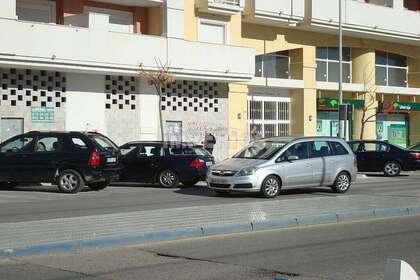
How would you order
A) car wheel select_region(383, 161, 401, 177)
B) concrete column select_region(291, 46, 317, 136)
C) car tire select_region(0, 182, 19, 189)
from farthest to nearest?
concrete column select_region(291, 46, 317, 136) → car wheel select_region(383, 161, 401, 177) → car tire select_region(0, 182, 19, 189)

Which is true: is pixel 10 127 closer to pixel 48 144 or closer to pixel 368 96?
pixel 48 144

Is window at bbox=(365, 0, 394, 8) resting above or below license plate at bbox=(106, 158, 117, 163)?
above

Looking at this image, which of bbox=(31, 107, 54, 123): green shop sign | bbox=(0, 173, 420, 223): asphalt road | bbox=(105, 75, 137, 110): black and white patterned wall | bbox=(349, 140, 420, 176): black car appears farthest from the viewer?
bbox=(105, 75, 137, 110): black and white patterned wall

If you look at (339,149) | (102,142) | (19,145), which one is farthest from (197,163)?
(19,145)

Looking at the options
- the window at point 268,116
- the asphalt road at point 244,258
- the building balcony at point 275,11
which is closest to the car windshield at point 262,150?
the asphalt road at point 244,258

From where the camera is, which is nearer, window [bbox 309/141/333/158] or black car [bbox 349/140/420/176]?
window [bbox 309/141/333/158]

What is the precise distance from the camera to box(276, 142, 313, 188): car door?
18.5m

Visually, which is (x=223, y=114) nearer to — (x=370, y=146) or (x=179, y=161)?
(x=370, y=146)

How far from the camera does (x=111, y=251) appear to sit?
33.0 ft

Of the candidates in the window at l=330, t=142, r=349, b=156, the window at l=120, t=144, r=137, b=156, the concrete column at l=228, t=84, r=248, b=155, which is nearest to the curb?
the window at l=330, t=142, r=349, b=156

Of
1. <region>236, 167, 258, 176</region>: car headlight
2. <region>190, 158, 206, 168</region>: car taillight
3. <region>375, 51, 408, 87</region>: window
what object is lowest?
<region>236, 167, 258, 176</region>: car headlight

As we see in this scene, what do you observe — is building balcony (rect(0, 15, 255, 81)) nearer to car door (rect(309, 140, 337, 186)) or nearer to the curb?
car door (rect(309, 140, 337, 186))

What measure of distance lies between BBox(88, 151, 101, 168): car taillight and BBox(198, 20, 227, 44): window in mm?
13357

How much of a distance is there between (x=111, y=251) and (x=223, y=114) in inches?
924
